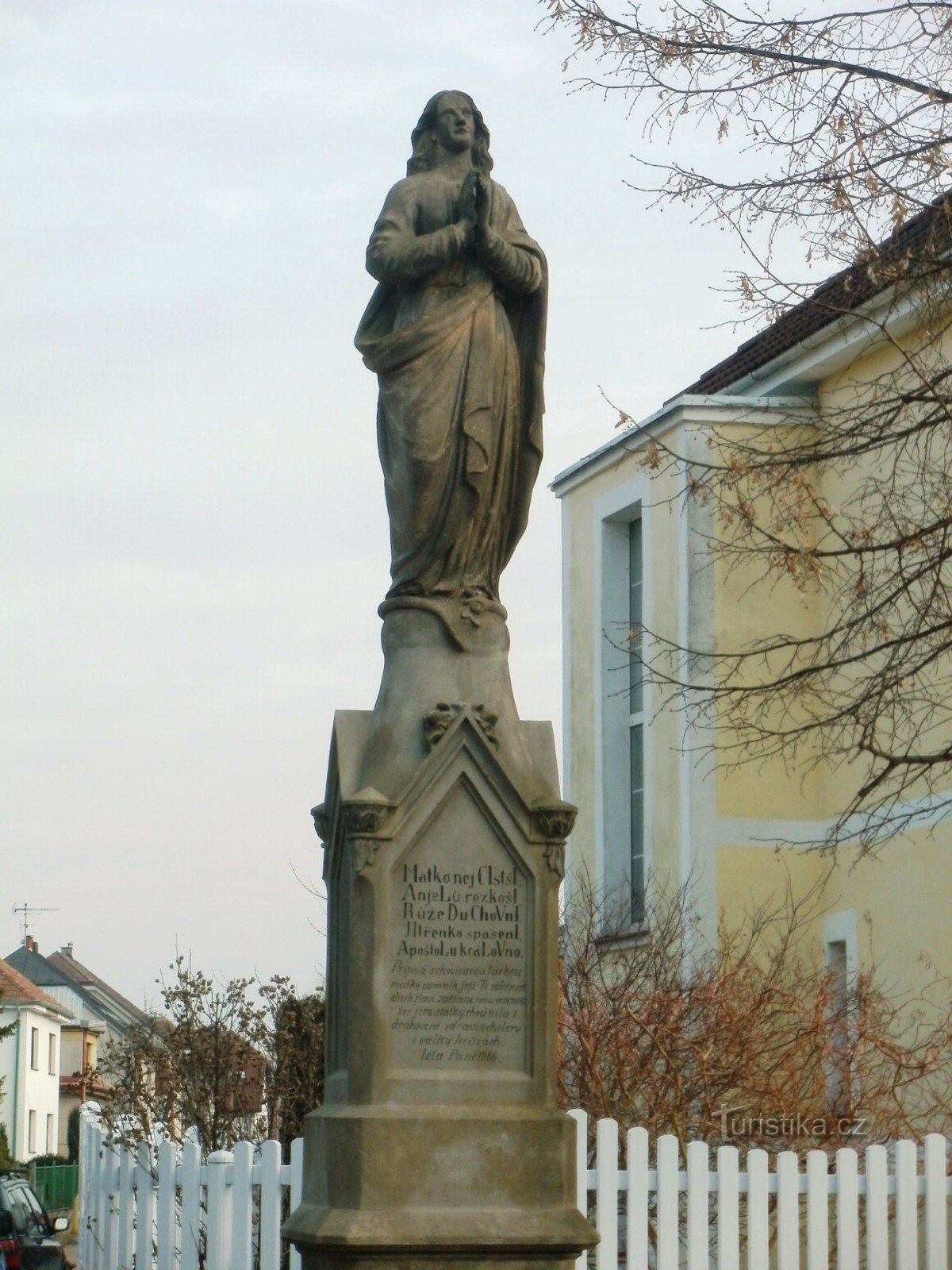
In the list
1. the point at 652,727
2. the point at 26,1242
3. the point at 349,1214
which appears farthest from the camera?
the point at 652,727

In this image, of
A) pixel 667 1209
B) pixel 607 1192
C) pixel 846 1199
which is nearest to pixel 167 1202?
pixel 607 1192

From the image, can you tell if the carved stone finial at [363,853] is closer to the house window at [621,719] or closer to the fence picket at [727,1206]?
the fence picket at [727,1206]

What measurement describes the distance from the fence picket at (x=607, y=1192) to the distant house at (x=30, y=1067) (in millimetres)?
56007

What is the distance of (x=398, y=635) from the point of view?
810cm

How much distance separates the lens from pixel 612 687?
22.8 m

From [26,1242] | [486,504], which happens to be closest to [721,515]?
[486,504]

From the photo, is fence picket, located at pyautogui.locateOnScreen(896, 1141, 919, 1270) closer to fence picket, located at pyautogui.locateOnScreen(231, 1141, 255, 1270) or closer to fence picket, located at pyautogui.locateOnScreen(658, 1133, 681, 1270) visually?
fence picket, located at pyautogui.locateOnScreen(658, 1133, 681, 1270)

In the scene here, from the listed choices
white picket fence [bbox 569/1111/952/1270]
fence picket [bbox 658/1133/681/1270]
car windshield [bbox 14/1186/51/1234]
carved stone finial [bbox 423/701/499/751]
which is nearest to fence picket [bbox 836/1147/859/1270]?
white picket fence [bbox 569/1111/952/1270]

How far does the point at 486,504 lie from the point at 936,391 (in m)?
3.10

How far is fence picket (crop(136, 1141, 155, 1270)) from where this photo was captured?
34.8ft

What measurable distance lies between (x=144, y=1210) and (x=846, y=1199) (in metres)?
3.57

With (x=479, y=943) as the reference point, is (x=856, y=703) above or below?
above

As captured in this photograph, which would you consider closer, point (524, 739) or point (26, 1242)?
point (524, 739)

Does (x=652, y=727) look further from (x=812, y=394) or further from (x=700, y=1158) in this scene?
(x=700, y=1158)
